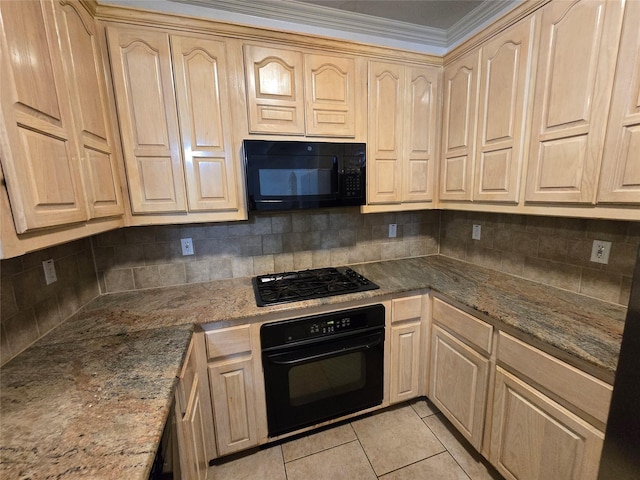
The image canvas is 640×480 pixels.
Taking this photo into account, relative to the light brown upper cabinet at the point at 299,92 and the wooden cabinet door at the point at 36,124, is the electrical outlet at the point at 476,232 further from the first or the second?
the wooden cabinet door at the point at 36,124

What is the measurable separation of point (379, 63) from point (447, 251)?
1.51m

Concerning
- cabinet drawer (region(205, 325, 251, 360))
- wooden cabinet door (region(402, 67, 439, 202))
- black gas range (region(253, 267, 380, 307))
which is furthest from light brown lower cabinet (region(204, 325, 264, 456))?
wooden cabinet door (region(402, 67, 439, 202))

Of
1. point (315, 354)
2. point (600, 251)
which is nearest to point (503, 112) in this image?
point (600, 251)

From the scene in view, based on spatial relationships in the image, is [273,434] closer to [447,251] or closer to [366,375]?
[366,375]

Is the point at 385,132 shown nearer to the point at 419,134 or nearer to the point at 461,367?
the point at 419,134

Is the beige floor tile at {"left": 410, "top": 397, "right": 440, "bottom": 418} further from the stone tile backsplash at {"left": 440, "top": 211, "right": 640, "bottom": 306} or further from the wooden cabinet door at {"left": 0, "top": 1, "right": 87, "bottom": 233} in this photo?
the wooden cabinet door at {"left": 0, "top": 1, "right": 87, "bottom": 233}

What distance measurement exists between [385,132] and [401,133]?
0.40 ft

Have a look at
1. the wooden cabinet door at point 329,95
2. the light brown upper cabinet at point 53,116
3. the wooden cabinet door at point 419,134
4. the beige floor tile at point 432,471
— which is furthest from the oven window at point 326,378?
the wooden cabinet door at point 329,95

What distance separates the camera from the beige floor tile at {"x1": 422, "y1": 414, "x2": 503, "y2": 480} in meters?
1.38

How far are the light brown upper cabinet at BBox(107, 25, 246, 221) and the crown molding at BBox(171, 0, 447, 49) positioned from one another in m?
0.37

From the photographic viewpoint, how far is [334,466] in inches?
56.4

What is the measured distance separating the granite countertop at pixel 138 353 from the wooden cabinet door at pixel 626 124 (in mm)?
559

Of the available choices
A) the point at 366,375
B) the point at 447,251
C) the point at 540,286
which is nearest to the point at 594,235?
the point at 540,286

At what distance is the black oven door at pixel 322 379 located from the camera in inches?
55.2
